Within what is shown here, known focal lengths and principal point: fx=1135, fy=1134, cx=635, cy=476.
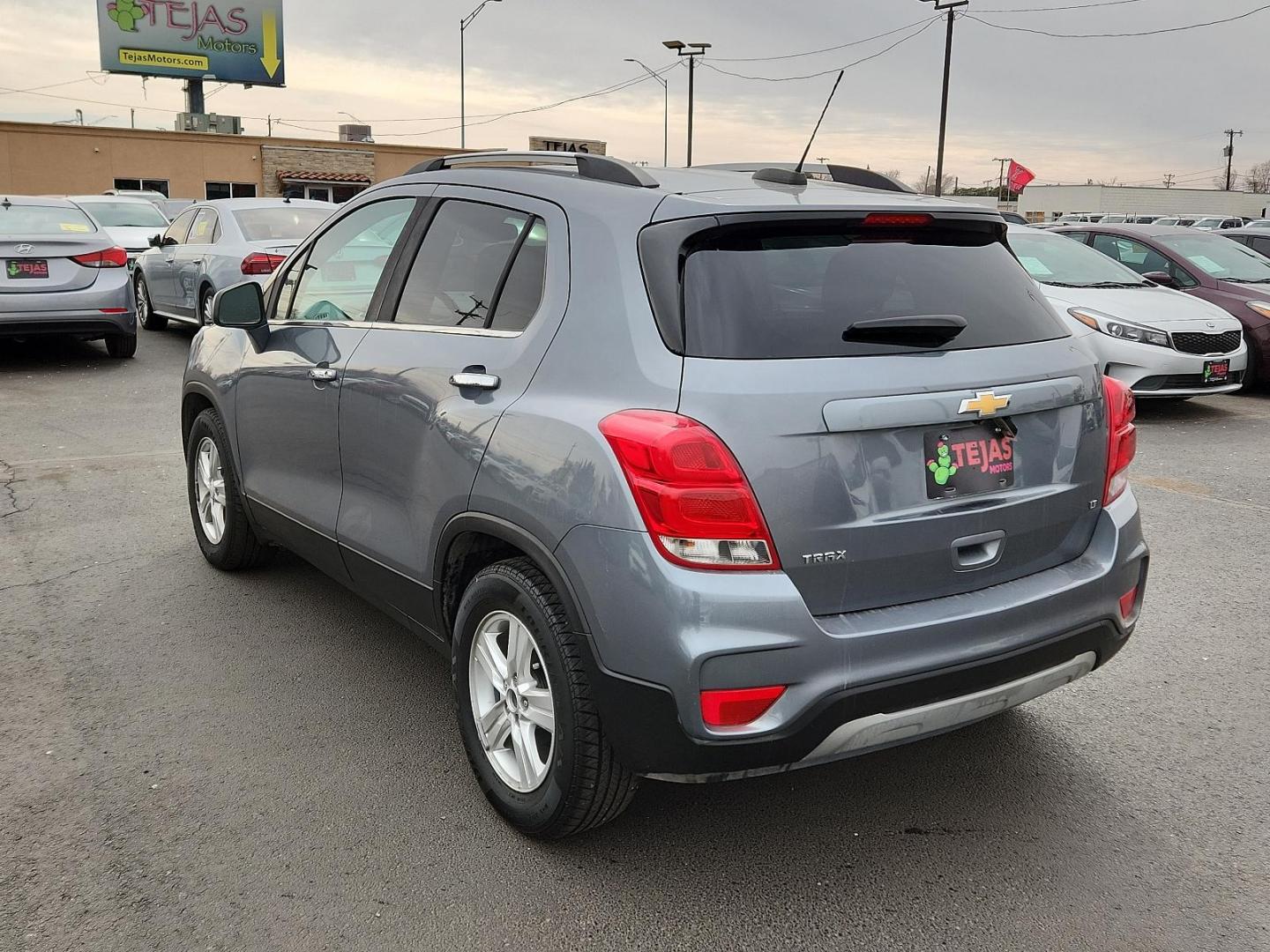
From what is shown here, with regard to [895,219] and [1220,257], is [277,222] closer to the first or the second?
[1220,257]

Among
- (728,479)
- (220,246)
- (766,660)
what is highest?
(220,246)

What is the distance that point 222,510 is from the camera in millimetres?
5207

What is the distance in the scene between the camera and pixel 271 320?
468cm

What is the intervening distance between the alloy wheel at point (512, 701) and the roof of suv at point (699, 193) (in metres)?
1.16

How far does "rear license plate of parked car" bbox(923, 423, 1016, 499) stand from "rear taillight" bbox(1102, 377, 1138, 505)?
0.48 m

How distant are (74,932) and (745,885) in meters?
1.62

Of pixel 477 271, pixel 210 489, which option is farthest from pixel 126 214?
pixel 477 271

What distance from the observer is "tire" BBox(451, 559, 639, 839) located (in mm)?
2773

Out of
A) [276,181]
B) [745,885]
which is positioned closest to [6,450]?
[745,885]

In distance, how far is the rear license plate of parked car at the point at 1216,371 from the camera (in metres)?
9.66

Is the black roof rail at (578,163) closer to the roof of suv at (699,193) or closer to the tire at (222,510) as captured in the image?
the roof of suv at (699,193)

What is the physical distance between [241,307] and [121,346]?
8.83m

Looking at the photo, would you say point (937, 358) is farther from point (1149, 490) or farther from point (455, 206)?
point (1149, 490)

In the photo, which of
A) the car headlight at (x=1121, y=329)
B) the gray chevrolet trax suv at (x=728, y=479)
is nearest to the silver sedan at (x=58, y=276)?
the gray chevrolet trax suv at (x=728, y=479)
